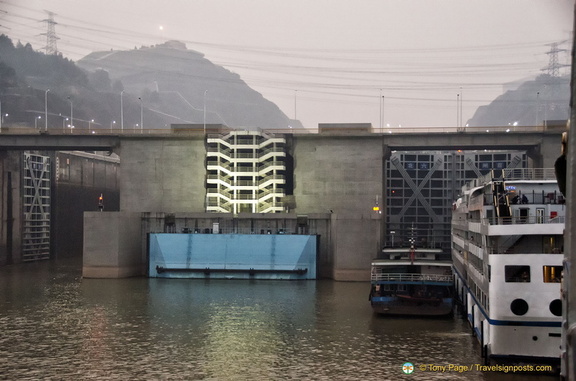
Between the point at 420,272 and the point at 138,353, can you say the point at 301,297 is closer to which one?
the point at 420,272

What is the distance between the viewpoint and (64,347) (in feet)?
129

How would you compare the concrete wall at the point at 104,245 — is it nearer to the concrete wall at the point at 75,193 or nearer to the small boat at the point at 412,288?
the concrete wall at the point at 75,193

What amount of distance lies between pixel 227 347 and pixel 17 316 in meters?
20.6

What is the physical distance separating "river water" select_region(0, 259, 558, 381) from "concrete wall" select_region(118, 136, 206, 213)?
2418cm

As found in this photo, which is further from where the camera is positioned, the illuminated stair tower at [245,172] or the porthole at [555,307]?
the illuminated stair tower at [245,172]

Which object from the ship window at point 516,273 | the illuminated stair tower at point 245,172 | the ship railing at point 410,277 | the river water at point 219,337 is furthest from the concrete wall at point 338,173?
the ship window at point 516,273

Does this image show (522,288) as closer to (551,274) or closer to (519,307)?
(519,307)

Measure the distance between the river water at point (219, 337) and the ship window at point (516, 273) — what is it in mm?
4176

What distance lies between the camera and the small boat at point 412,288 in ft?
158

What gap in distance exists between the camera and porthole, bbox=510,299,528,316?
96.8ft

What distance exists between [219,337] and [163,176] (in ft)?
166

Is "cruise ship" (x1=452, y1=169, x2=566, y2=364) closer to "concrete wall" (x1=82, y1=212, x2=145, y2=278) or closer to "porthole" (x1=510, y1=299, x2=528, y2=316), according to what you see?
"porthole" (x1=510, y1=299, x2=528, y2=316)

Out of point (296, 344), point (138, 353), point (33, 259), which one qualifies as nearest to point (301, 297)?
point (296, 344)

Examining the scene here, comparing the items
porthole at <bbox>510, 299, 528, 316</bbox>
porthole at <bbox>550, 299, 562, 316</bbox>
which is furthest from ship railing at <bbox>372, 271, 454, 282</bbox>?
porthole at <bbox>550, 299, 562, 316</bbox>
